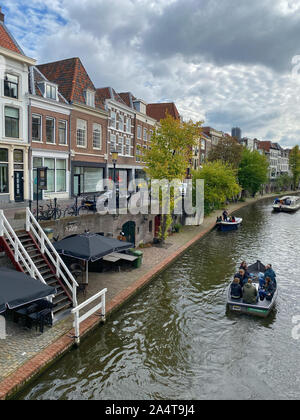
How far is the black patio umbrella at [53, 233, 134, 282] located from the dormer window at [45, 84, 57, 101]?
16.6 m

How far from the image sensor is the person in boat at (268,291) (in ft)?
43.6

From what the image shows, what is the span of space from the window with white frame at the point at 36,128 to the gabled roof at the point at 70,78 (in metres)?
4.38

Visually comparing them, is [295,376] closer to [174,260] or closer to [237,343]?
[237,343]

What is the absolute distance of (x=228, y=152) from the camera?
2079 inches

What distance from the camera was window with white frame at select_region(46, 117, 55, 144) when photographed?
83.5 feet

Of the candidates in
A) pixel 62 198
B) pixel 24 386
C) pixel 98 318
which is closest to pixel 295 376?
pixel 98 318

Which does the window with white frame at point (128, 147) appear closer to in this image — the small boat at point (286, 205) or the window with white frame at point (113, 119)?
the window with white frame at point (113, 119)

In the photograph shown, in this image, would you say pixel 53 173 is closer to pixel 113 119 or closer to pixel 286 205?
pixel 113 119

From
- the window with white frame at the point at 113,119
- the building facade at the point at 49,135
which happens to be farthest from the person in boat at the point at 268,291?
the window with white frame at the point at 113,119

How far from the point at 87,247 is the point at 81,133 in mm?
19326

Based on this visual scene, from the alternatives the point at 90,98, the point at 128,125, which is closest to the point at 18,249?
the point at 90,98

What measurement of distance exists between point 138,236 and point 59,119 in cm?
1282

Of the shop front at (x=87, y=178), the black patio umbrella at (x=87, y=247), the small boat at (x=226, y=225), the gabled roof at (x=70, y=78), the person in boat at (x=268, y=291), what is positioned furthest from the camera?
the small boat at (x=226, y=225)

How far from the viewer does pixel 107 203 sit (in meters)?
21.3
